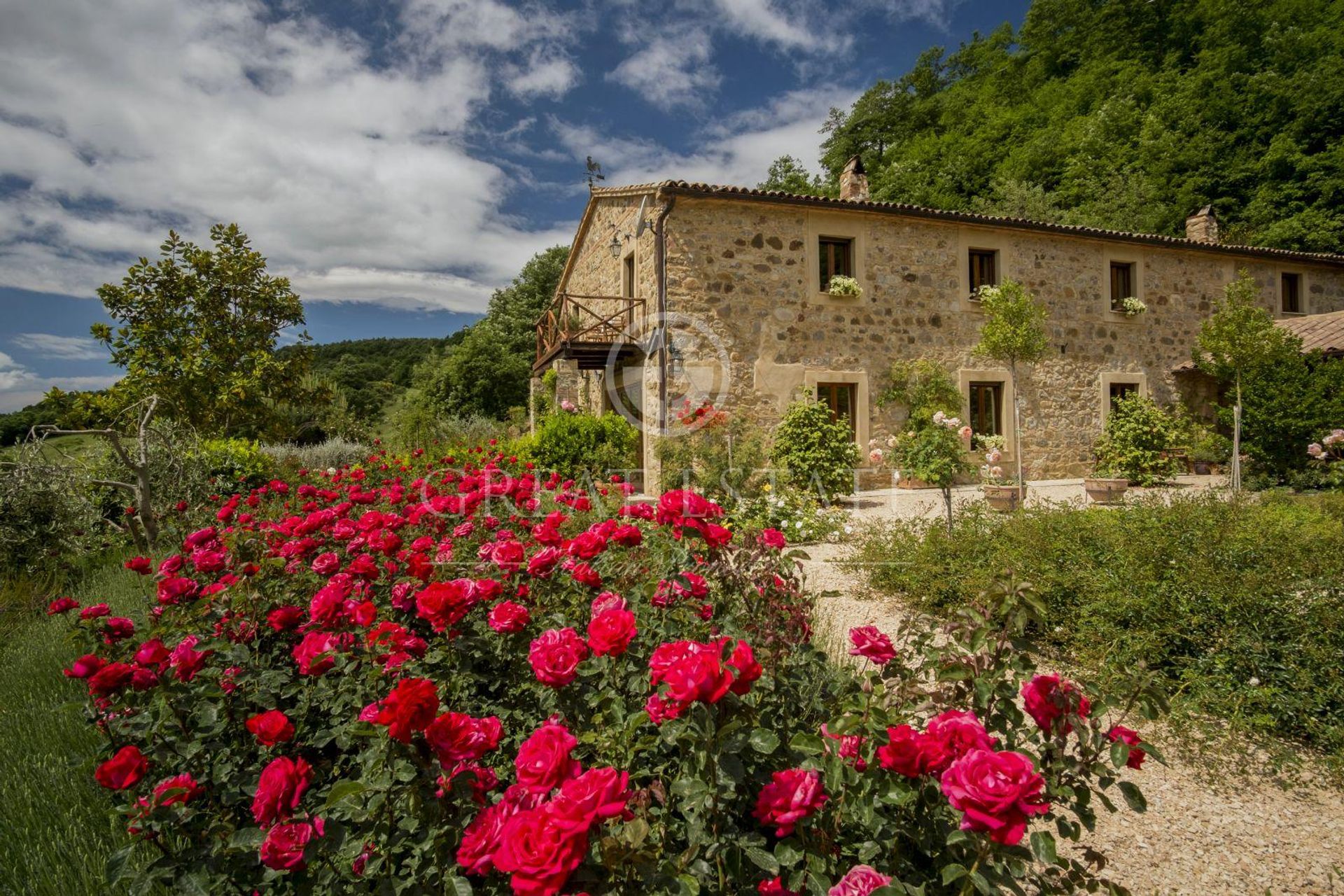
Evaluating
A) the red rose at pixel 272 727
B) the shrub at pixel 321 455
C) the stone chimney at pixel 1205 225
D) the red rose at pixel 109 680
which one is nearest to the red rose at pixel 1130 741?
the red rose at pixel 272 727

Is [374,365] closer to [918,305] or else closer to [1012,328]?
[918,305]

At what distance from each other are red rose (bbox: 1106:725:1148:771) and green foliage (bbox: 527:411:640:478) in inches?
324

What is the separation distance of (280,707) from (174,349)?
10.4 m

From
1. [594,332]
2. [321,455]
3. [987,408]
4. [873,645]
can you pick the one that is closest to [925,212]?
[987,408]

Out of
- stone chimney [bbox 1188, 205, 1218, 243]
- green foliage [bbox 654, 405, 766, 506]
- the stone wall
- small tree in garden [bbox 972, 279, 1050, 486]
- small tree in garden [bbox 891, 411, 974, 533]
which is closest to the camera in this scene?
small tree in garden [bbox 891, 411, 974, 533]

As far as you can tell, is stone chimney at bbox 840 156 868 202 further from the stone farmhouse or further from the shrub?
the shrub

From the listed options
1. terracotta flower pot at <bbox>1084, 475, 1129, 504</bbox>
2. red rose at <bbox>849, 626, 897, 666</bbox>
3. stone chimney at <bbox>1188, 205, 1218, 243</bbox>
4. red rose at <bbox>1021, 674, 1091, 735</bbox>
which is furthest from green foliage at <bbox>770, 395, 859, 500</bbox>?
stone chimney at <bbox>1188, 205, 1218, 243</bbox>

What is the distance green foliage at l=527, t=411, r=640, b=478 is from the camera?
9.45 meters

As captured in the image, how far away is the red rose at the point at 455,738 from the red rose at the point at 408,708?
0.02 meters

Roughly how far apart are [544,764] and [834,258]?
35.7ft

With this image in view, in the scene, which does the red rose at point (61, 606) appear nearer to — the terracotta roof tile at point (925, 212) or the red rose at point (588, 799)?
the red rose at point (588, 799)

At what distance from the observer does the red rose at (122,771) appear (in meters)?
1.18

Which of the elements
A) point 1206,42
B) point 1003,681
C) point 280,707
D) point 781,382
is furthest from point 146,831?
point 1206,42

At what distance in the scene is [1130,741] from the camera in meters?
1.17
